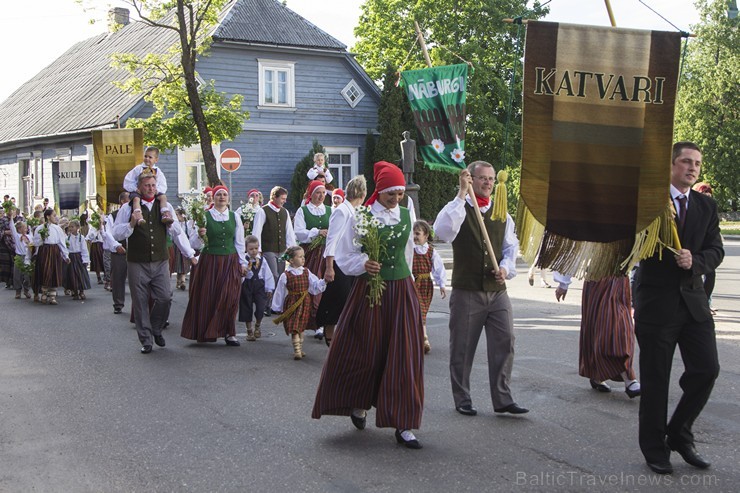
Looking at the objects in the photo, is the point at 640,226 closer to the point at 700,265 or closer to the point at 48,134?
the point at 700,265

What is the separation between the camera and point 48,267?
1638cm

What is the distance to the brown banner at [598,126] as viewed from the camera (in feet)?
17.8

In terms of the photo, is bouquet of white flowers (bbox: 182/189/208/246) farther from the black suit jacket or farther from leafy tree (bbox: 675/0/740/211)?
leafy tree (bbox: 675/0/740/211)

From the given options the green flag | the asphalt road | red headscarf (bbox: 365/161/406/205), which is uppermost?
the green flag

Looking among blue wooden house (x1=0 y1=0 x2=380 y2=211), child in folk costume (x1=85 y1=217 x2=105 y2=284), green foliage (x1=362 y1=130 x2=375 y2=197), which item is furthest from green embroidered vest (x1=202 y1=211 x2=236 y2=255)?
green foliage (x1=362 y1=130 x2=375 y2=197)

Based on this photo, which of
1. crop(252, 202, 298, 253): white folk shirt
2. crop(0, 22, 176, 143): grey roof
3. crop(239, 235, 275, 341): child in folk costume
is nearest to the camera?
crop(239, 235, 275, 341): child in folk costume

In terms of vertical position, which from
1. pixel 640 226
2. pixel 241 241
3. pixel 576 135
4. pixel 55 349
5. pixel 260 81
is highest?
pixel 260 81

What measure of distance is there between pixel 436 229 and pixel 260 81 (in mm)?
26532

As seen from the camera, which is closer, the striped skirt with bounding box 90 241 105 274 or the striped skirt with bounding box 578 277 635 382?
the striped skirt with bounding box 578 277 635 382

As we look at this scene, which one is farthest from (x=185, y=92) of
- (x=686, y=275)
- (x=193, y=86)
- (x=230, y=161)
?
(x=686, y=275)

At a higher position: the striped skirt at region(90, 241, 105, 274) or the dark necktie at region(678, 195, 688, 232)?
the dark necktie at region(678, 195, 688, 232)

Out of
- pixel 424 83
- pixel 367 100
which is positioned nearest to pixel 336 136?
pixel 367 100

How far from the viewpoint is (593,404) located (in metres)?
7.17

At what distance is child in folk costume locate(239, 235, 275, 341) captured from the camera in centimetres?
1125
